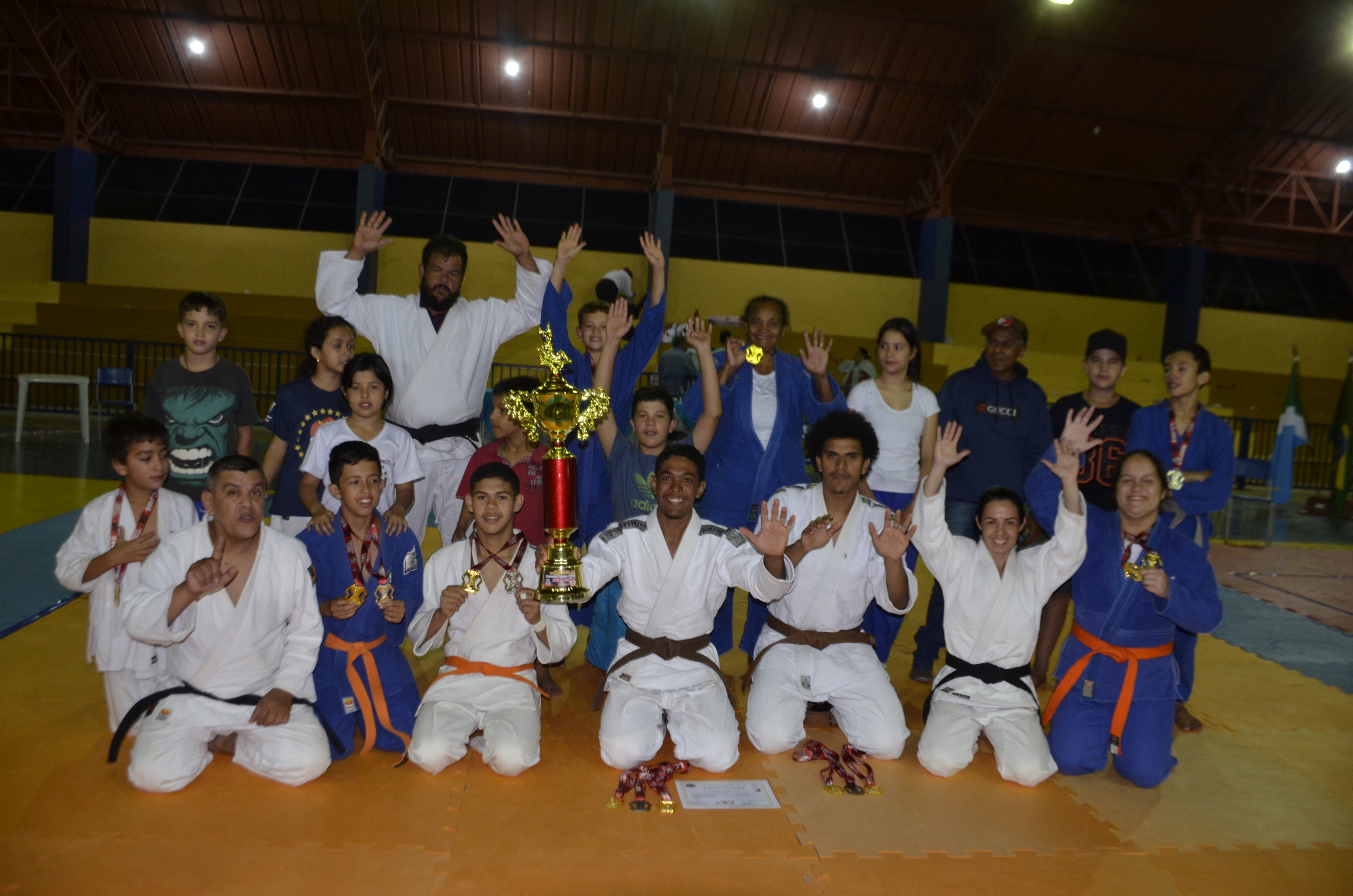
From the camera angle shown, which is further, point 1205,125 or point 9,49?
point 1205,125

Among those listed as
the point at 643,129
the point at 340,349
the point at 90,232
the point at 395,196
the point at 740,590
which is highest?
the point at 643,129

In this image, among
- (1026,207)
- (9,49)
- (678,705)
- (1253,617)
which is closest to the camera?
(678,705)

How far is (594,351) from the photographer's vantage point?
459 centimetres

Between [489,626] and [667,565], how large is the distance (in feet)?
→ 2.56

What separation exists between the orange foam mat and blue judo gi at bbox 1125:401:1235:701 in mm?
667

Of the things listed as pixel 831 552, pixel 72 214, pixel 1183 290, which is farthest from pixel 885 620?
pixel 72 214

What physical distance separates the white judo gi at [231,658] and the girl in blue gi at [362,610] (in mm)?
138

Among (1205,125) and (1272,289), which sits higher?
(1205,125)

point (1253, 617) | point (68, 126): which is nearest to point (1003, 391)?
point (1253, 617)

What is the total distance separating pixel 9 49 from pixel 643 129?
35.2ft

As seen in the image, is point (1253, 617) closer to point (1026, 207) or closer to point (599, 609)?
point (599, 609)

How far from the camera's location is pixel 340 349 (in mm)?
4207

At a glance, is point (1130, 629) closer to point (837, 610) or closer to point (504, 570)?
point (837, 610)

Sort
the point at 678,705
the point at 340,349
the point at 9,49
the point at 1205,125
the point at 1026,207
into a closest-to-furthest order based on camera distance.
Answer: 1. the point at 678,705
2. the point at 340,349
3. the point at 9,49
4. the point at 1205,125
5. the point at 1026,207
